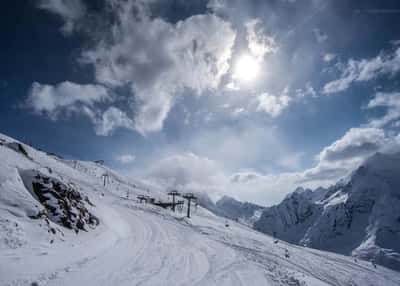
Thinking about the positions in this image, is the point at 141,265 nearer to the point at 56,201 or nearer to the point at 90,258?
the point at 90,258

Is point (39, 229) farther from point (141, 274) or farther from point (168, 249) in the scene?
point (168, 249)

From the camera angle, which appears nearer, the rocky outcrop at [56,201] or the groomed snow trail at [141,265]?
the groomed snow trail at [141,265]

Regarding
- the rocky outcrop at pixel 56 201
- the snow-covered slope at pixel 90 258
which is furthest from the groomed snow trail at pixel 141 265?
the rocky outcrop at pixel 56 201

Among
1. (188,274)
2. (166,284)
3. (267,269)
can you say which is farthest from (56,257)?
(267,269)

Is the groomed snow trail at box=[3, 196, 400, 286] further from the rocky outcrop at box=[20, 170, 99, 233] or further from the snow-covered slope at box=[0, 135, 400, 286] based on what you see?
the rocky outcrop at box=[20, 170, 99, 233]

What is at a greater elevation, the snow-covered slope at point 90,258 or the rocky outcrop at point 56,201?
the rocky outcrop at point 56,201

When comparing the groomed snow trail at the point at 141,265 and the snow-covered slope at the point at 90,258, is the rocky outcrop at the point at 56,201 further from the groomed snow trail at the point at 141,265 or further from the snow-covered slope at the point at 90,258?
the groomed snow trail at the point at 141,265

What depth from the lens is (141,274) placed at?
10039 millimetres

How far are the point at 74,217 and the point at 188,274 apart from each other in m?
9.97

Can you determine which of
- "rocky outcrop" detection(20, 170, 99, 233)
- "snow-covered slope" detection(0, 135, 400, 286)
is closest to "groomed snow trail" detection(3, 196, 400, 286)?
"snow-covered slope" detection(0, 135, 400, 286)

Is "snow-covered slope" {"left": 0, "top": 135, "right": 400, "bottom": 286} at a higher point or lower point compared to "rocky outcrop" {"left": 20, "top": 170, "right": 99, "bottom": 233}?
lower

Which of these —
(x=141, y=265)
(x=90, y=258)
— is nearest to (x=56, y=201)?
(x=90, y=258)

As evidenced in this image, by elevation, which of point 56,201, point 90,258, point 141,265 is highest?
point 56,201

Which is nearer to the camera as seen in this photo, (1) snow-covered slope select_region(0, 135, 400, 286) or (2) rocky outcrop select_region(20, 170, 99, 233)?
(1) snow-covered slope select_region(0, 135, 400, 286)
